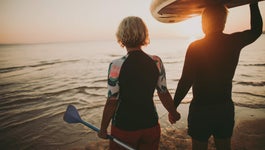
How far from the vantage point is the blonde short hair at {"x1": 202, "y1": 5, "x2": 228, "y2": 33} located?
1.97 metres

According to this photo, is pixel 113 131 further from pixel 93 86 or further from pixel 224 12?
pixel 93 86

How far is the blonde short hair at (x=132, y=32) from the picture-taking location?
1.83 m

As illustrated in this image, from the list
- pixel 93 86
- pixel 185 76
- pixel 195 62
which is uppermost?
pixel 195 62

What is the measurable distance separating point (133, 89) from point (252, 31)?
1435 millimetres

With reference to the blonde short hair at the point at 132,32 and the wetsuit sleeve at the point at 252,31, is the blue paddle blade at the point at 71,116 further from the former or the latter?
the wetsuit sleeve at the point at 252,31

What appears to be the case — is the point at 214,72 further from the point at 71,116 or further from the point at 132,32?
the point at 71,116

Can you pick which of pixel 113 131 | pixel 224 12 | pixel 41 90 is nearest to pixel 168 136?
pixel 113 131

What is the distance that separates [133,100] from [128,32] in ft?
2.12

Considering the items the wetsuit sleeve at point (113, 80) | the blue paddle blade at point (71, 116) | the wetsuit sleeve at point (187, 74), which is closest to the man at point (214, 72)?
the wetsuit sleeve at point (187, 74)

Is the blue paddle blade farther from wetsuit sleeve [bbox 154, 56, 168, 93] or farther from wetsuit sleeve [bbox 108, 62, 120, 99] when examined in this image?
wetsuit sleeve [bbox 154, 56, 168, 93]

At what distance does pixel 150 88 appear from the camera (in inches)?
74.0

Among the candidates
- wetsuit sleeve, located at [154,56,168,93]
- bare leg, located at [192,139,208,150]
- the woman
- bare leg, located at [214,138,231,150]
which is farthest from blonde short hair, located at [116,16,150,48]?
bare leg, located at [214,138,231,150]

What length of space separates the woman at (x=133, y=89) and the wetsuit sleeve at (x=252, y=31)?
0.88 metres

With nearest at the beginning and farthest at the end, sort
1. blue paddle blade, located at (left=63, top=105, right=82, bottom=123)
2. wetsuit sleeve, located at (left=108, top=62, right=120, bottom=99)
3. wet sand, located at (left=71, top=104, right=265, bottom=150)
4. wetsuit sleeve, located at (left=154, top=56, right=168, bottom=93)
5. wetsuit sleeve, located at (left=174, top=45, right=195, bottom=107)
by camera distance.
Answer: wetsuit sleeve, located at (left=108, top=62, right=120, bottom=99) → wetsuit sleeve, located at (left=154, top=56, right=168, bottom=93) → wetsuit sleeve, located at (left=174, top=45, right=195, bottom=107) → blue paddle blade, located at (left=63, top=105, right=82, bottom=123) → wet sand, located at (left=71, top=104, right=265, bottom=150)
